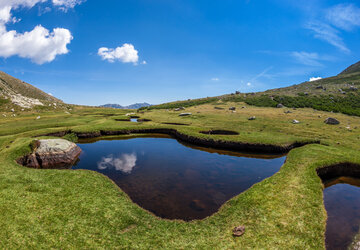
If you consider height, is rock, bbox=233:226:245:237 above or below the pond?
above

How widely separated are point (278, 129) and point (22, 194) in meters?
46.9

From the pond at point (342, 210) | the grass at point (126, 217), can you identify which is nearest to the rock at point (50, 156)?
the grass at point (126, 217)

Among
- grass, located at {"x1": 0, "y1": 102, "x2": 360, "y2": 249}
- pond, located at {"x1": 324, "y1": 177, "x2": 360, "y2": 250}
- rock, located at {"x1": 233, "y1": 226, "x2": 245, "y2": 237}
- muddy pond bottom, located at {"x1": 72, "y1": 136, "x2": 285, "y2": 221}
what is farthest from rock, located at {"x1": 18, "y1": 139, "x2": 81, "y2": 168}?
pond, located at {"x1": 324, "y1": 177, "x2": 360, "y2": 250}

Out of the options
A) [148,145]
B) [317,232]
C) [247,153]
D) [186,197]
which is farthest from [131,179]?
[247,153]

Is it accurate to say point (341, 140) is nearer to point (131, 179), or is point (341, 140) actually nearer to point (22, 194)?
point (131, 179)

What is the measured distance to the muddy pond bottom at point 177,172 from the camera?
52.0 feet

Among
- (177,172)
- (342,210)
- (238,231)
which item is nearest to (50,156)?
(177,172)

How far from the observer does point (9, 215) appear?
→ 10461 millimetres

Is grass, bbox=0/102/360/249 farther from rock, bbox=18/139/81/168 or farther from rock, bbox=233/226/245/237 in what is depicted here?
rock, bbox=18/139/81/168

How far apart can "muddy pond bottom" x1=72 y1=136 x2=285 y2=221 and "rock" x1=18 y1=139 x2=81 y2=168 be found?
7.14 ft

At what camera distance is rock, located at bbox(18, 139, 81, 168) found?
72.3 feet

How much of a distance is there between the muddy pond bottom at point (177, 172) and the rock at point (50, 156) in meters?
2.18

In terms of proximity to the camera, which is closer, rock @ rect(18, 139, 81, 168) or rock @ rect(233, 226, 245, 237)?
rock @ rect(233, 226, 245, 237)

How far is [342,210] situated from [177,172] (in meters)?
17.1
